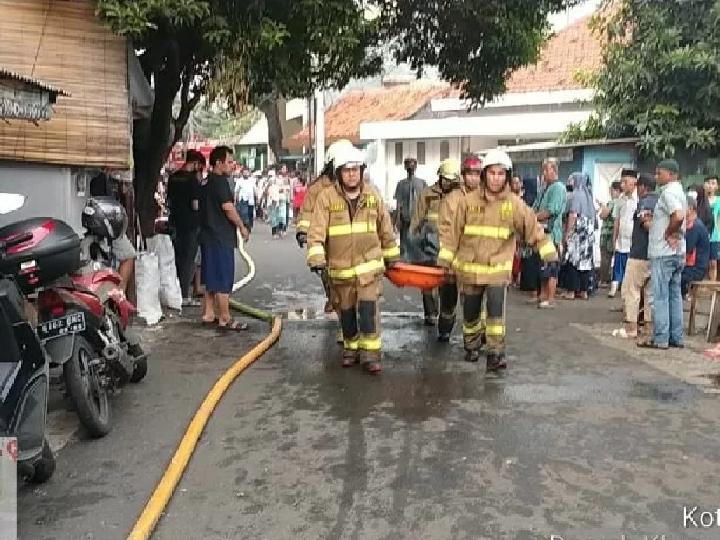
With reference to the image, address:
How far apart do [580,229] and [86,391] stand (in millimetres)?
7706

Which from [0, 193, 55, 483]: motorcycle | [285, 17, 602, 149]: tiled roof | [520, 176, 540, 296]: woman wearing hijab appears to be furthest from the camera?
[285, 17, 602, 149]: tiled roof

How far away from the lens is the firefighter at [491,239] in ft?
23.1

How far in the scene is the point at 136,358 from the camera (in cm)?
641

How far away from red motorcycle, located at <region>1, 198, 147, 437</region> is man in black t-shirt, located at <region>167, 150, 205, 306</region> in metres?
3.11

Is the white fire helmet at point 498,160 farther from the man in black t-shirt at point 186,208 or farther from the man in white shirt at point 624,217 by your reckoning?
the man in white shirt at point 624,217

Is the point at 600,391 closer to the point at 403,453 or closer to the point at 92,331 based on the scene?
the point at 403,453

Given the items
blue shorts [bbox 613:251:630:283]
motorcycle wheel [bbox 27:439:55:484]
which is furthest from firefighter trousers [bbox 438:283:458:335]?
motorcycle wheel [bbox 27:439:55:484]

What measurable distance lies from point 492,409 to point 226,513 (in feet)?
7.78

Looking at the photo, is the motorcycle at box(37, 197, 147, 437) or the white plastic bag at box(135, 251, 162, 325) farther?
the white plastic bag at box(135, 251, 162, 325)

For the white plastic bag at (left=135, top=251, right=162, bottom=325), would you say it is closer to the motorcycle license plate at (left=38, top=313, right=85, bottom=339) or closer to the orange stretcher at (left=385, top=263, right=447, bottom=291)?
the orange stretcher at (left=385, top=263, right=447, bottom=291)

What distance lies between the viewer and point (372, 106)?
3275 centimetres

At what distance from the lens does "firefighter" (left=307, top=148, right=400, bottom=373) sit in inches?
273

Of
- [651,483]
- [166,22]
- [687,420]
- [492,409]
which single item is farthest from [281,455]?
[166,22]

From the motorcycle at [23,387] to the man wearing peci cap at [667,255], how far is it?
5.53 metres
